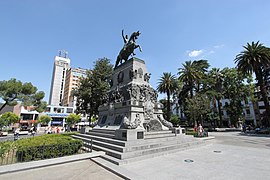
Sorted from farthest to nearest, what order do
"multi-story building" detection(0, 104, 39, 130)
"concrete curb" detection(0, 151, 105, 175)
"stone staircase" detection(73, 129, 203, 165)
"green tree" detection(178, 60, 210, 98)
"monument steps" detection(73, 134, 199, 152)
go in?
"multi-story building" detection(0, 104, 39, 130), "green tree" detection(178, 60, 210, 98), "monument steps" detection(73, 134, 199, 152), "stone staircase" detection(73, 129, 203, 165), "concrete curb" detection(0, 151, 105, 175)

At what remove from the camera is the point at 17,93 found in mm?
30469

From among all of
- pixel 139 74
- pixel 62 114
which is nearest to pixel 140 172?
pixel 139 74

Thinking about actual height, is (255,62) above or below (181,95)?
above

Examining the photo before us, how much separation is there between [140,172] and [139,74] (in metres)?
10.6

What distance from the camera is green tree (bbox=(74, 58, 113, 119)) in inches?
1004

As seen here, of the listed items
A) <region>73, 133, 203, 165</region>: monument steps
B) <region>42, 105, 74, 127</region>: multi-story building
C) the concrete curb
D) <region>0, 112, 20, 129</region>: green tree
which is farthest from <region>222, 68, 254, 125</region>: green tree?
<region>42, 105, 74, 127</region>: multi-story building

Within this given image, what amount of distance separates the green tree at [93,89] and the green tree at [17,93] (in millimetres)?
13695

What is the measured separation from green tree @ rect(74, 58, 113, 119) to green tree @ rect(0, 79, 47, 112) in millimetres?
13695

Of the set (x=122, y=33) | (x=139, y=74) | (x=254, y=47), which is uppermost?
(x=254, y=47)

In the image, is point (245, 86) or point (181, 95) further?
point (181, 95)

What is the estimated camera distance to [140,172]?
6.11 metres

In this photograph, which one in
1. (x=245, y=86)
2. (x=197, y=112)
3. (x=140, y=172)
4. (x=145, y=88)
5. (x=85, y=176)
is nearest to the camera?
(x=85, y=176)

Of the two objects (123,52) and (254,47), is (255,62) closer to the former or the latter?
(254,47)

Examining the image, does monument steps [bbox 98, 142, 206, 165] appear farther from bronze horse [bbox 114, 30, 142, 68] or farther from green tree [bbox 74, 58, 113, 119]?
green tree [bbox 74, 58, 113, 119]
